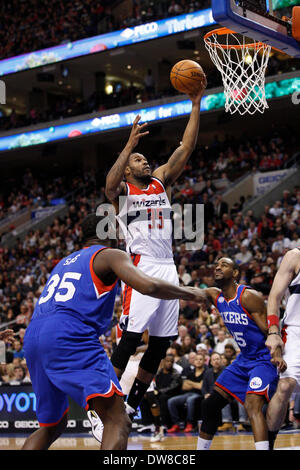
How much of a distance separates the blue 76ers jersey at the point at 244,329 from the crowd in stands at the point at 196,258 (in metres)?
0.38

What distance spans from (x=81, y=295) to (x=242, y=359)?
2.59 meters

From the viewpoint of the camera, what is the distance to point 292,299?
569cm

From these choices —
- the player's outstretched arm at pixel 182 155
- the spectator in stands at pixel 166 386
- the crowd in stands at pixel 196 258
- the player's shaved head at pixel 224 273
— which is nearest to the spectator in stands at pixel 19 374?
the crowd in stands at pixel 196 258

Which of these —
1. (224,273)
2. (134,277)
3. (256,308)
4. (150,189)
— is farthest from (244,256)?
(134,277)

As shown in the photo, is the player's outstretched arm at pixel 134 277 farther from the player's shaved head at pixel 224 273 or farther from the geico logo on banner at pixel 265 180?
the geico logo on banner at pixel 265 180

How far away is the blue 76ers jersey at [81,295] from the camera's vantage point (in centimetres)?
436

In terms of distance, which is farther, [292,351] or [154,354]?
[154,354]

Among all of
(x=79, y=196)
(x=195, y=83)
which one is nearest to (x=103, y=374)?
(x=195, y=83)

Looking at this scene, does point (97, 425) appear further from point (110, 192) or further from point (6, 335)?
point (110, 192)

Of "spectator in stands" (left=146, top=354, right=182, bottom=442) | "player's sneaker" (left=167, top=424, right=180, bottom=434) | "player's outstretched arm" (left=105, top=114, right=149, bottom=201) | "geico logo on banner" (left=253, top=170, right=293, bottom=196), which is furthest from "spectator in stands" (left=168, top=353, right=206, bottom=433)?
"geico logo on banner" (left=253, top=170, right=293, bottom=196)

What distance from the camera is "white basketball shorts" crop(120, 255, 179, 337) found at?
234 inches

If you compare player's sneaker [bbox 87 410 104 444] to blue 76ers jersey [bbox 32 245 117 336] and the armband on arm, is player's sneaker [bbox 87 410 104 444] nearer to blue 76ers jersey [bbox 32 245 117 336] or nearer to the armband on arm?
blue 76ers jersey [bbox 32 245 117 336]

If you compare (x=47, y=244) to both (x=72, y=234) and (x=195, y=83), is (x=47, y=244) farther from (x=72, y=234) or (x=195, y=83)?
(x=195, y=83)

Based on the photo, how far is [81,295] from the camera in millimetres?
4363
